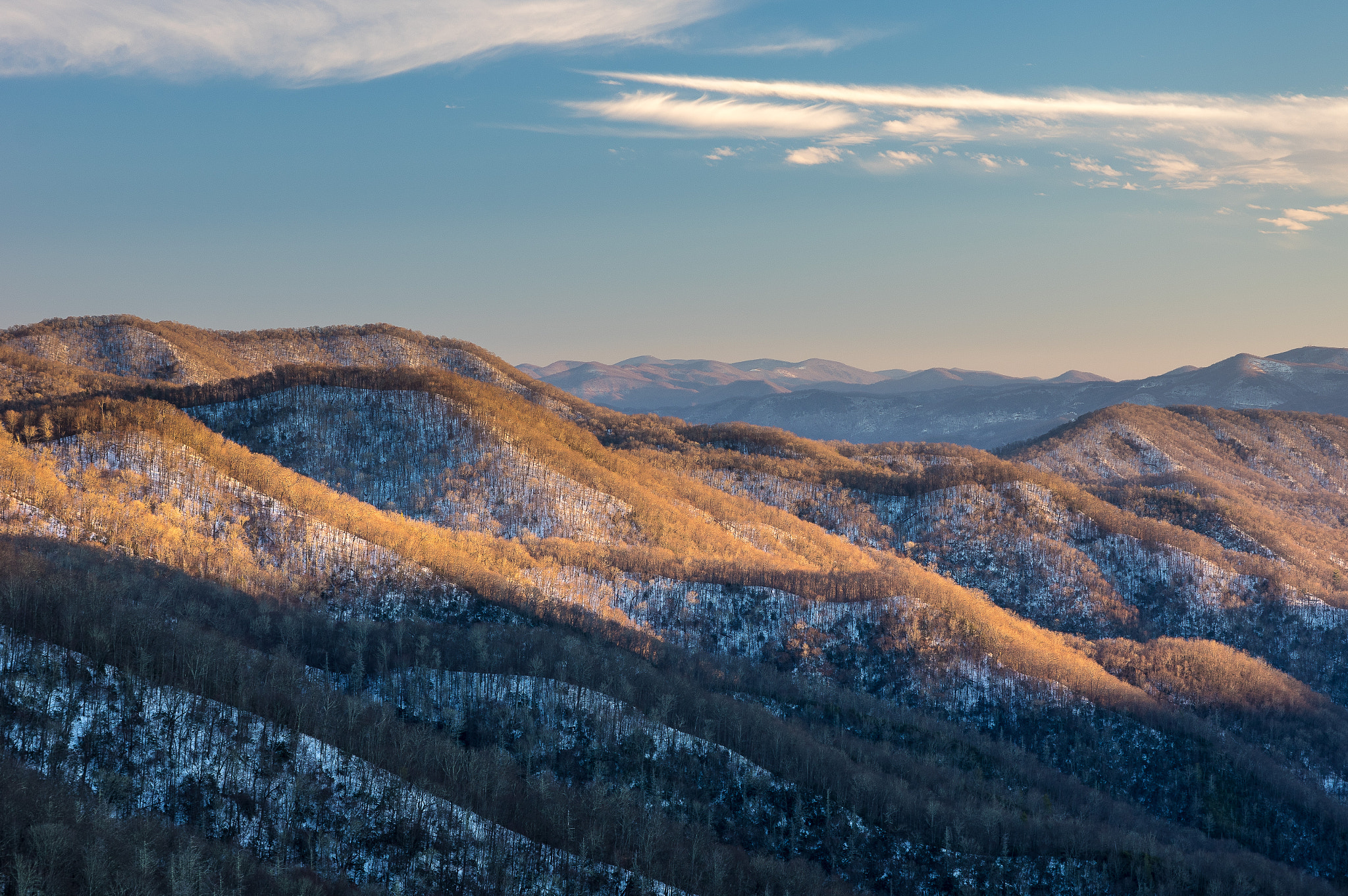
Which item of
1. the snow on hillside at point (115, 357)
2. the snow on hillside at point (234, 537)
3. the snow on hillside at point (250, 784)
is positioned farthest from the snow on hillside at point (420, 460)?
the snow on hillside at point (250, 784)

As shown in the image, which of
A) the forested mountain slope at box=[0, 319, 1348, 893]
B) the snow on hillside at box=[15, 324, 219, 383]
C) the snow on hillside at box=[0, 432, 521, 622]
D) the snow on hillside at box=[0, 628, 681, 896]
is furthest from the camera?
the snow on hillside at box=[15, 324, 219, 383]

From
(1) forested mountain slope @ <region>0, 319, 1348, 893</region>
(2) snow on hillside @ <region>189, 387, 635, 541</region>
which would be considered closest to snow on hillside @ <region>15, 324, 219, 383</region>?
(1) forested mountain slope @ <region>0, 319, 1348, 893</region>

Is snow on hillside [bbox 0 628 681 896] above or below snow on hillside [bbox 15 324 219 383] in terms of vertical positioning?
below

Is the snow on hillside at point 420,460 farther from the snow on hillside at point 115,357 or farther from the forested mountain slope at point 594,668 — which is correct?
the snow on hillside at point 115,357

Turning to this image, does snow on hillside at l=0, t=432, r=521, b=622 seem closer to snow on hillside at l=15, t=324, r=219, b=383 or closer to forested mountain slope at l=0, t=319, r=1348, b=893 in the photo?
forested mountain slope at l=0, t=319, r=1348, b=893

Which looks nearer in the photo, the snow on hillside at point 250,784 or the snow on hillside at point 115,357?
the snow on hillside at point 250,784

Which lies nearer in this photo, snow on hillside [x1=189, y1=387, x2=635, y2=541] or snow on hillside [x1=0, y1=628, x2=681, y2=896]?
snow on hillside [x1=0, y1=628, x2=681, y2=896]

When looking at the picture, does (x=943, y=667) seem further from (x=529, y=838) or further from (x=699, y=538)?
(x=529, y=838)
